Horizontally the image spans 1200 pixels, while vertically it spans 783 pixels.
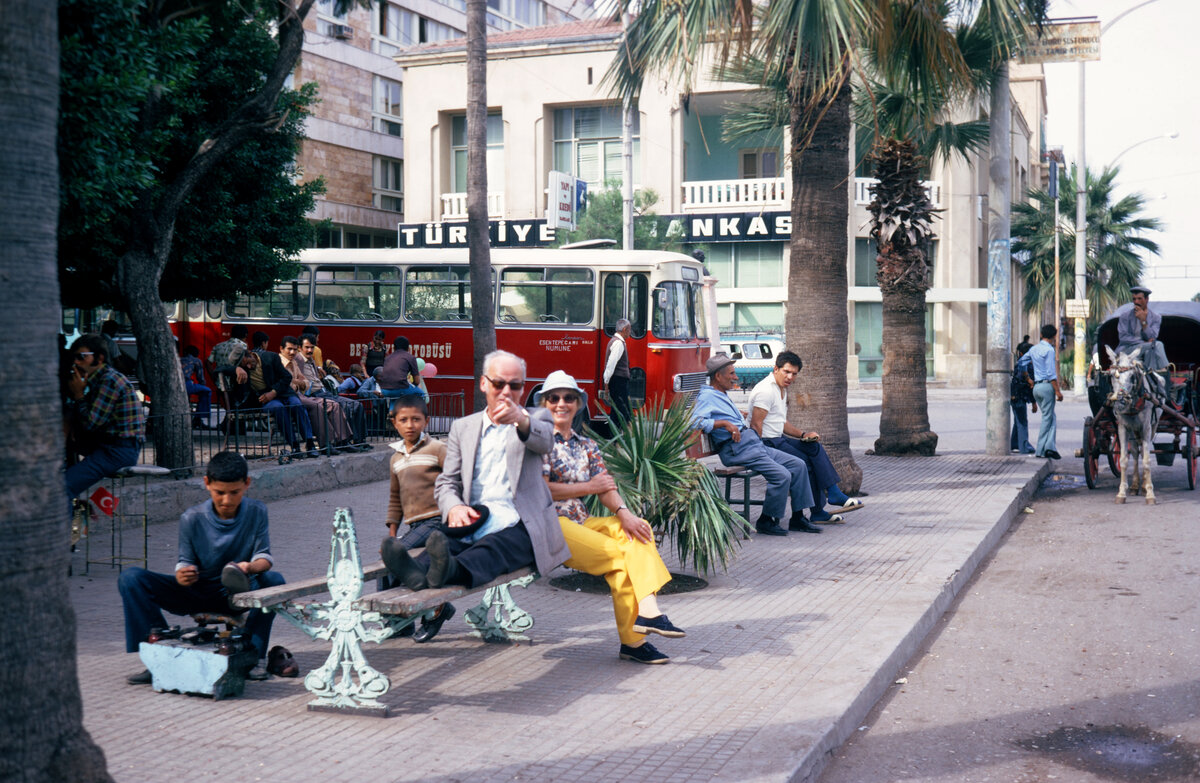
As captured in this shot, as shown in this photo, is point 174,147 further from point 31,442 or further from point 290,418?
point 31,442

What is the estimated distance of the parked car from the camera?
3369 centimetres

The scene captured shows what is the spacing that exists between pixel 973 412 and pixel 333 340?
49.6 feet

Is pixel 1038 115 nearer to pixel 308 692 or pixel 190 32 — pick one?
pixel 190 32

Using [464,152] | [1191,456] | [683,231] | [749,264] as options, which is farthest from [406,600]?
[464,152]

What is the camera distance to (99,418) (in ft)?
28.8

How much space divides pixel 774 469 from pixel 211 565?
572cm

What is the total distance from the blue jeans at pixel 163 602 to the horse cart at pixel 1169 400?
1040 cm

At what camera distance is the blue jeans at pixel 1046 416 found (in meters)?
16.5

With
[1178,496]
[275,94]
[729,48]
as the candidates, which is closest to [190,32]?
[275,94]

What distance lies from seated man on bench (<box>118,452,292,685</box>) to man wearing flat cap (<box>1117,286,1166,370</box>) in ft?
36.3

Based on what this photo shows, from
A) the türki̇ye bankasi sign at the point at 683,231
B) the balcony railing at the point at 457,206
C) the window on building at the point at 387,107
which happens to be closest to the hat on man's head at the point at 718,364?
the türki̇ye bankasi sign at the point at 683,231

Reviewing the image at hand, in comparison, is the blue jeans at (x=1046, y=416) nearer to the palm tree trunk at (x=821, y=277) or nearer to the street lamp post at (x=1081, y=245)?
the palm tree trunk at (x=821, y=277)

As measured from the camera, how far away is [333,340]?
74.2 feet

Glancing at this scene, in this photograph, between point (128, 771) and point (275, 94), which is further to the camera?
point (275, 94)
